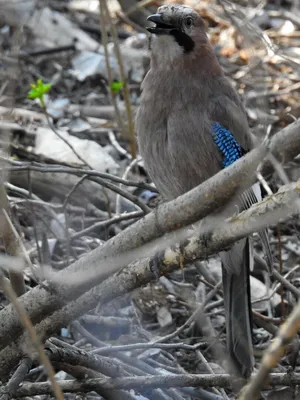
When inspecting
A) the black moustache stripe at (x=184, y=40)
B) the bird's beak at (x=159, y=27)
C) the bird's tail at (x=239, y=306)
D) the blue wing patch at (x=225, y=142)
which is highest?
the bird's beak at (x=159, y=27)

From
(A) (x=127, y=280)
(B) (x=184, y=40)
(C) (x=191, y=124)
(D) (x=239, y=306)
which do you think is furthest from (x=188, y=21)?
(A) (x=127, y=280)

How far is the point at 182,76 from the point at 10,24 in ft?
11.8

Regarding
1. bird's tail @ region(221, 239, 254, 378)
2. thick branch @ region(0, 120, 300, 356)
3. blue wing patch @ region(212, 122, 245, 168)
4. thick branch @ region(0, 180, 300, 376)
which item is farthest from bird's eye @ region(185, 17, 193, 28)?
thick branch @ region(0, 120, 300, 356)

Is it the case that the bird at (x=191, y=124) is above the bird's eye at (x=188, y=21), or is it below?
below

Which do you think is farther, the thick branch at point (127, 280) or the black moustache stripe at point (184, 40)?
the black moustache stripe at point (184, 40)

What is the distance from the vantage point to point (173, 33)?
4250 mm

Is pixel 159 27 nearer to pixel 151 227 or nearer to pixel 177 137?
pixel 177 137

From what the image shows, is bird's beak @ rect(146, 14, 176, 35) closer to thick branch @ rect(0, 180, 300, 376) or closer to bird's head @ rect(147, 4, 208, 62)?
bird's head @ rect(147, 4, 208, 62)

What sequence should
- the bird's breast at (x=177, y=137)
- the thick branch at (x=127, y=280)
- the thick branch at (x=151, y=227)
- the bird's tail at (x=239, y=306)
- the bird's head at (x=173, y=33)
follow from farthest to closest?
Answer: the bird's head at (x=173, y=33) < the bird's breast at (x=177, y=137) < the bird's tail at (x=239, y=306) < the thick branch at (x=127, y=280) < the thick branch at (x=151, y=227)

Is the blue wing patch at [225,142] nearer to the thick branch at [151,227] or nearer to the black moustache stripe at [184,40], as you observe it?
the black moustache stripe at [184,40]

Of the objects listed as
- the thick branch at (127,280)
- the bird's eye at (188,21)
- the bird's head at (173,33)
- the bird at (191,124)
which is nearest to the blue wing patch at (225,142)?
the bird at (191,124)

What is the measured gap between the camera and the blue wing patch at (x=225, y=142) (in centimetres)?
412

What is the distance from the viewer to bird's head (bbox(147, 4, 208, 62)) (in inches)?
166

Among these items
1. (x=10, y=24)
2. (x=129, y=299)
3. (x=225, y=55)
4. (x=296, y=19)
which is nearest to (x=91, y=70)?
(x=10, y=24)
